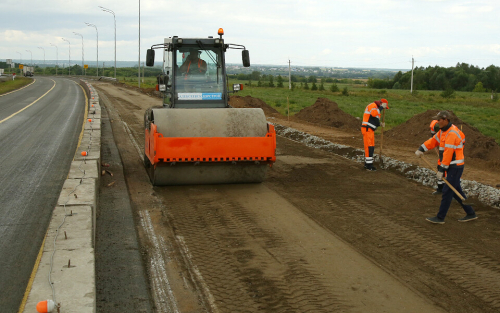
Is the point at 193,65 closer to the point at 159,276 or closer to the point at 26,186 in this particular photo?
the point at 26,186

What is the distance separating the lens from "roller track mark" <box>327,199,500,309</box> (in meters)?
5.59

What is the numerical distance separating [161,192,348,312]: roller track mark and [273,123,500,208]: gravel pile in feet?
15.8

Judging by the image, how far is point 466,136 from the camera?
54.7ft

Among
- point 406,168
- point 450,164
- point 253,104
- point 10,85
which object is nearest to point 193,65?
point 406,168

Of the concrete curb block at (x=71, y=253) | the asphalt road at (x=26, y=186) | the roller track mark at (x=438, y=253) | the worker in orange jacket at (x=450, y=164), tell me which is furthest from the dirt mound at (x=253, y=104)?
the concrete curb block at (x=71, y=253)

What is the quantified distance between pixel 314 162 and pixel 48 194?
270 inches

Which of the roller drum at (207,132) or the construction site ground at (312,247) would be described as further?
the roller drum at (207,132)

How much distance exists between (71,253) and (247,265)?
2.04 metres

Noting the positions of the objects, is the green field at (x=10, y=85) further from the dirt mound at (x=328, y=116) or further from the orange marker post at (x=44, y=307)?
the orange marker post at (x=44, y=307)

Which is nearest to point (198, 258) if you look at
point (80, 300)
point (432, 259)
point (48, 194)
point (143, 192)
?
point (80, 300)

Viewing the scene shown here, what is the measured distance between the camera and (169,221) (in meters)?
7.65

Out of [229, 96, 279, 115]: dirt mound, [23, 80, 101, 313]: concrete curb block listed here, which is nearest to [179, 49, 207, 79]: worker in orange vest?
[23, 80, 101, 313]: concrete curb block

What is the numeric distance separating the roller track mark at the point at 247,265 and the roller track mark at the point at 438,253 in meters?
1.55

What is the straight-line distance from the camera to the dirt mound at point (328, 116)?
918 inches
